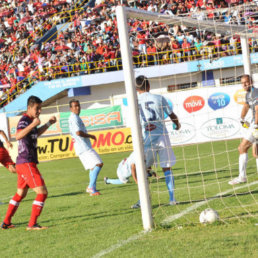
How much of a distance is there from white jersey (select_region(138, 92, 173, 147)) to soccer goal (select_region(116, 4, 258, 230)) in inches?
8.6

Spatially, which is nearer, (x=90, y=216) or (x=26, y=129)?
(x=26, y=129)

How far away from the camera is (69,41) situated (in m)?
29.9

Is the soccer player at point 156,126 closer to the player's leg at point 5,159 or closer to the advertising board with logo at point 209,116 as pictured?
the player's leg at point 5,159

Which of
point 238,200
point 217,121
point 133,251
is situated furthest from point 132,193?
point 217,121

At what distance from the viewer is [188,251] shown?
482 centimetres

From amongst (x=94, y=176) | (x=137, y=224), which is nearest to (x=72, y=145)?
(x=94, y=176)

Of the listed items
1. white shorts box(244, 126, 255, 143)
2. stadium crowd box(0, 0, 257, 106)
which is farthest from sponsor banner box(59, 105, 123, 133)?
white shorts box(244, 126, 255, 143)

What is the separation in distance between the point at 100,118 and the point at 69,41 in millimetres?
7625

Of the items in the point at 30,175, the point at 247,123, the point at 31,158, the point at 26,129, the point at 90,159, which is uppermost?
the point at 26,129

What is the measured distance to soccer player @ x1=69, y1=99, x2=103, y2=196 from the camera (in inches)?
388

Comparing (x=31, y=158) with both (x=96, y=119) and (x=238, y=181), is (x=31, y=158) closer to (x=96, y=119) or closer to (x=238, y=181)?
(x=238, y=181)

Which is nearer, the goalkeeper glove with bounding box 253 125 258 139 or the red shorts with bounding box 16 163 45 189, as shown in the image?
the red shorts with bounding box 16 163 45 189

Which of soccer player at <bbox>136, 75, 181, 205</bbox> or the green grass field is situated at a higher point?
soccer player at <bbox>136, 75, 181, 205</bbox>

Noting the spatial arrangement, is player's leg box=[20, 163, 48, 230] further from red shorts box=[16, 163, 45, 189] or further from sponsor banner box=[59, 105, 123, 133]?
sponsor banner box=[59, 105, 123, 133]
